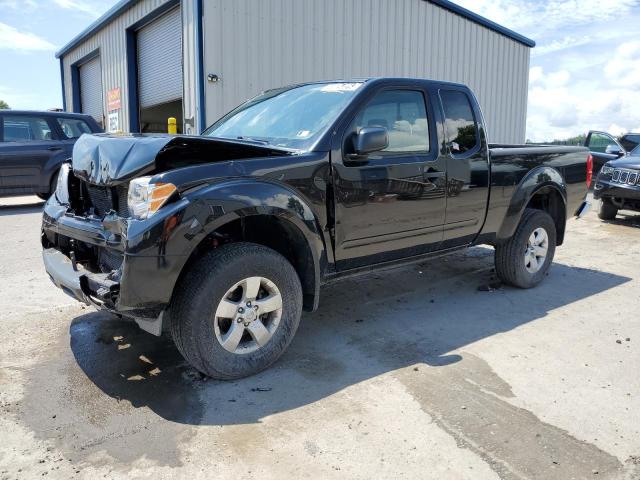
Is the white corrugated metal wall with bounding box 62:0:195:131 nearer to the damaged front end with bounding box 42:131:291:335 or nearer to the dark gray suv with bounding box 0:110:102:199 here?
the dark gray suv with bounding box 0:110:102:199

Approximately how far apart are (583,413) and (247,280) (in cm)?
202

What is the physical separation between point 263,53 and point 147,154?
8.87m

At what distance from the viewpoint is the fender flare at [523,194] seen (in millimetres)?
4969

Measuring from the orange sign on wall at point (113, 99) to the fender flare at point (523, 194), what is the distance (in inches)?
535

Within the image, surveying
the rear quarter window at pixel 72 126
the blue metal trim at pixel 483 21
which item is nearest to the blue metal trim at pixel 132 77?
the rear quarter window at pixel 72 126

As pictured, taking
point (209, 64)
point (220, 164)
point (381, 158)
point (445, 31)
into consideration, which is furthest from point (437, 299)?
point (445, 31)

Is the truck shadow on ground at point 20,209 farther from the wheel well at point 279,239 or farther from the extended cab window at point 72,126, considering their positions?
the wheel well at point 279,239

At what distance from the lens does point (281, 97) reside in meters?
4.36

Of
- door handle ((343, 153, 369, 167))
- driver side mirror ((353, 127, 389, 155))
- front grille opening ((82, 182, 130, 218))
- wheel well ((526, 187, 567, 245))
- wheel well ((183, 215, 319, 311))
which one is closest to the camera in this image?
front grille opening ((82, 182, 130, 218))

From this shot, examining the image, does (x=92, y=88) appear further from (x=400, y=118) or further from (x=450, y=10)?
(x=400, y=118)

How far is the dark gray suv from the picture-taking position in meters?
9.60

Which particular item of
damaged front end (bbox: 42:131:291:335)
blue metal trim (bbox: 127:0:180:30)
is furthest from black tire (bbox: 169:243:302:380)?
blue metal trim (bbox: 127:0:180:30)

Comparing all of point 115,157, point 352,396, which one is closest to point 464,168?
point 352,396

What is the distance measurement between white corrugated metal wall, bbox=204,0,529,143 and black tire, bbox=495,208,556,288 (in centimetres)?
731
